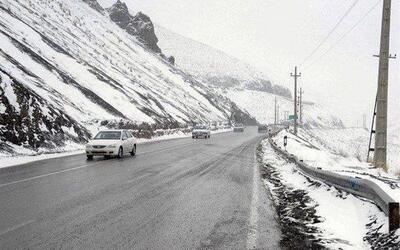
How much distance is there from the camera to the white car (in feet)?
67.4

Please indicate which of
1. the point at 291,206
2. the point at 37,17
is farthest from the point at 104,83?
the point at 291,206

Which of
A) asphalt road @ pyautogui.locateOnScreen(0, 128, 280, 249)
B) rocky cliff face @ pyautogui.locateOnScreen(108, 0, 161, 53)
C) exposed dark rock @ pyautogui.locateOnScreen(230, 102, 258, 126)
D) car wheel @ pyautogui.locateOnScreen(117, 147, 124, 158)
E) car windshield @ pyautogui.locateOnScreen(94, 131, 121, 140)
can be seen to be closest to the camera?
asphalt road @ pyautogui.locateOnScreen(0, 128, 280, 249)

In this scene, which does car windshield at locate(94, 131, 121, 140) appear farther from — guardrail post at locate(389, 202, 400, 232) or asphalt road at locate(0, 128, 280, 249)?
guardrail post at locate(389, 202, 400, 232)

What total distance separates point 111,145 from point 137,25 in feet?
326

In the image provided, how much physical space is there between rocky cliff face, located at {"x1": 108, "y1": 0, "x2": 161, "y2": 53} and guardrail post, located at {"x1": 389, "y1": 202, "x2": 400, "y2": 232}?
4255 inches

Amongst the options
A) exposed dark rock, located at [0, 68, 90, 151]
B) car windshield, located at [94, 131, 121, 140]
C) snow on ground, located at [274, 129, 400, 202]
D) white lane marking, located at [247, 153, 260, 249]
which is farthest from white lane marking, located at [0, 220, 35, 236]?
exposed dark rock, located at [0, 68, 90, 151]

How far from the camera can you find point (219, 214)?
8188mm

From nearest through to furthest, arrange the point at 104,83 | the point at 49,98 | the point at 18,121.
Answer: the point at 18,121 < the point at 49,98 < the point at 104,83

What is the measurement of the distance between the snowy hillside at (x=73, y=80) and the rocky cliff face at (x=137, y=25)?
12989mm

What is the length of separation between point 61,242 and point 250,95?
194668mm

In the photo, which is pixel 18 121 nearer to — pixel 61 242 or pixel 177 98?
pixel 61 242

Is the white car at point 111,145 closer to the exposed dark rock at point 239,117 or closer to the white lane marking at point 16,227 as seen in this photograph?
the white lane marking at point 16,227

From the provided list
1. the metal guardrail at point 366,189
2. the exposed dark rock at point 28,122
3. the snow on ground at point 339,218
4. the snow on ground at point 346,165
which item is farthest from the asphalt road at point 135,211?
the exposed dark rock at point 28,122

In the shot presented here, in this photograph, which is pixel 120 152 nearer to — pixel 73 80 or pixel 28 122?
pixel 28 122
